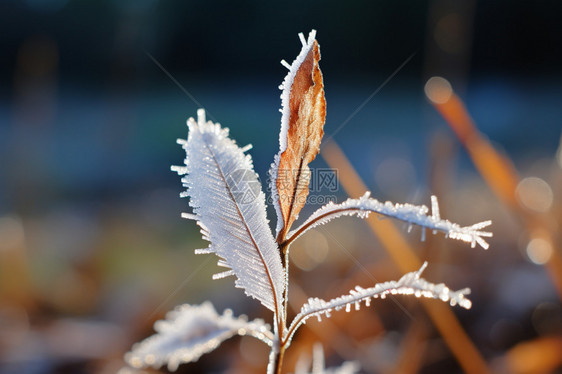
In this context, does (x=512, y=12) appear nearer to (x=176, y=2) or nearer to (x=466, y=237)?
(x=176, y=2)

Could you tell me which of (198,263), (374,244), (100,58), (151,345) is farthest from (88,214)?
(100,58)

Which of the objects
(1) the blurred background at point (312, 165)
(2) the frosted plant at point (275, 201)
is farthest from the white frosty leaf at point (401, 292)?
(1) the blurred background at point (312, 165)

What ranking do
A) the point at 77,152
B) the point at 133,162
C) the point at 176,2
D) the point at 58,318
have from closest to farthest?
1. the point at 58,318
2. the point at 133,162
3. the point at 77,152
4. the point at 176,2

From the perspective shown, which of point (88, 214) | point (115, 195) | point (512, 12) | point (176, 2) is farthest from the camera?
point (176, 2)

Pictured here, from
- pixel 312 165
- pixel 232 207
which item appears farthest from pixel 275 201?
pixel 312 165

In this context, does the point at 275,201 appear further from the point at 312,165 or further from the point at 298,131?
the point at 312,165

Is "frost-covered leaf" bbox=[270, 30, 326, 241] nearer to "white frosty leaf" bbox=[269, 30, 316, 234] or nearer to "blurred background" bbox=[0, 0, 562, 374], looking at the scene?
"white frosty leaf" bbox=[269, 30, 316, 234]

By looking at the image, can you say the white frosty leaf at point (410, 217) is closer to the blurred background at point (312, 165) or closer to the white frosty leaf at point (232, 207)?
the white frosty leaf at point (232, 207)
